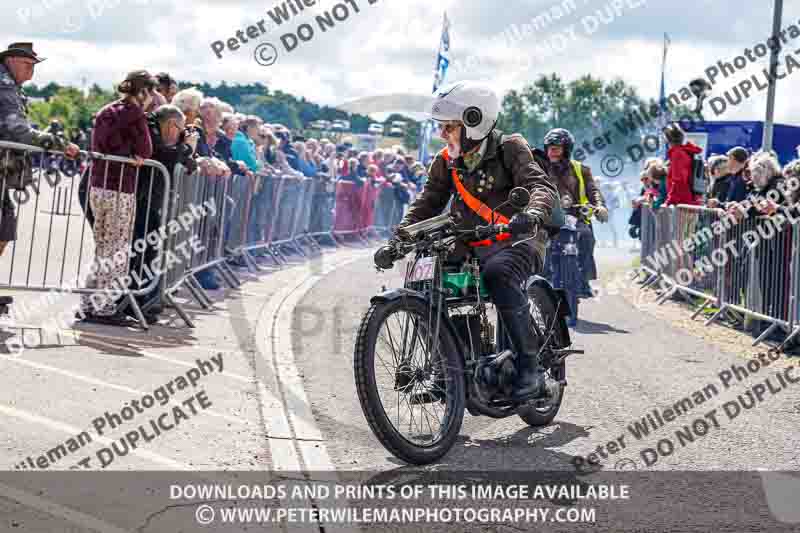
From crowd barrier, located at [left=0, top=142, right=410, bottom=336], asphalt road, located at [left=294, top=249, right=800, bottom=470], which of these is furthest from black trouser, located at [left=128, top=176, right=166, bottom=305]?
asphalt road, located at [left=294, top=249, right=800, bottom=470]

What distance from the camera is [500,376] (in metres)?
6.50

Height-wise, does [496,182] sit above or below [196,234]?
above

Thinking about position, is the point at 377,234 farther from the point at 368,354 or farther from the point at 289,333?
the point at 368,354

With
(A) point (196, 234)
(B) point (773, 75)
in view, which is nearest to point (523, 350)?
(A) point (196, 234)

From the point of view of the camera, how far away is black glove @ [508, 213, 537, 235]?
6.23 metres

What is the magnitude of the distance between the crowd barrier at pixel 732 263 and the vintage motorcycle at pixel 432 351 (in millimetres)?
5645

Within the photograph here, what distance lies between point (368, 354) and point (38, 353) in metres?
3.25

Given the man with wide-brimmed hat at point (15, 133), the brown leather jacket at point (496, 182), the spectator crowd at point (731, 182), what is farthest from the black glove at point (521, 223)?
the spectator crowd at point (731, 182)

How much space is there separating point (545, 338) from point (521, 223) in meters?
1.23

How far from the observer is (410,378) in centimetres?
611

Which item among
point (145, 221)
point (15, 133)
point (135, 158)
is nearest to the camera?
→ point (15, 133)

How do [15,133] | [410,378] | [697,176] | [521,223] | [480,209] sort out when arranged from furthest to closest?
1. [697,176]
2. [15,133]
3. [480,209]
4. [521,223]
5. [410,378]

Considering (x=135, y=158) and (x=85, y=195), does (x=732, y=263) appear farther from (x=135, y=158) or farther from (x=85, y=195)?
(x=85, y=195)

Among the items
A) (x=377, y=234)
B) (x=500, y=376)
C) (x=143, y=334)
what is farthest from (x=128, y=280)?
(x=377, y=234)
